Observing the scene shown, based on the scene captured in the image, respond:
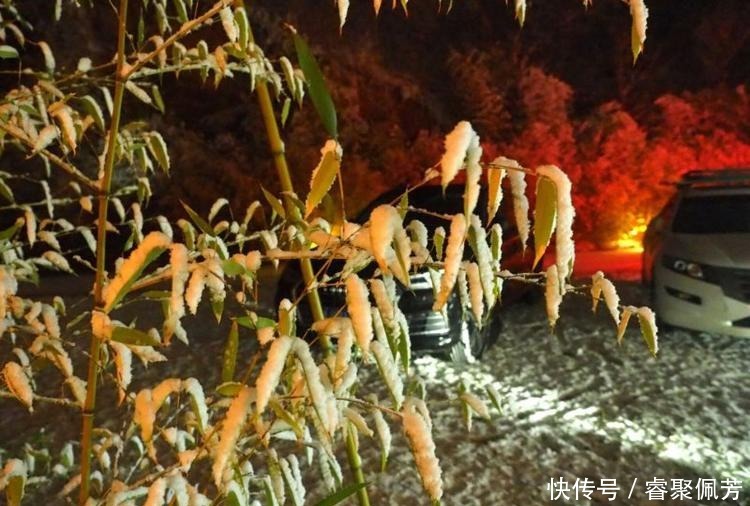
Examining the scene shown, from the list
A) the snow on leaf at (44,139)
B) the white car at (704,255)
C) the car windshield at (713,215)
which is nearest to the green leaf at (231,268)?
the snow on leaf at (44,139)

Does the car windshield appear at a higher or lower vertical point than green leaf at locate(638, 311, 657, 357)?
lower

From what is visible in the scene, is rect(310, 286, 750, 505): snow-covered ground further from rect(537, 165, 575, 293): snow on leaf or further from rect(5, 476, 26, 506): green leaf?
rect(537, 165, 575, 293): snow on leaf

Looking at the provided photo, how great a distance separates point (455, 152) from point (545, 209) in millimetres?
175

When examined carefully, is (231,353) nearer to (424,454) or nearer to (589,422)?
(424,454)

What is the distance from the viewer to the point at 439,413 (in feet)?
14.9

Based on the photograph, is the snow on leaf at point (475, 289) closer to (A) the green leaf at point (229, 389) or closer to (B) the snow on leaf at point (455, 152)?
(B) the snow on leaf at point (455, 152)

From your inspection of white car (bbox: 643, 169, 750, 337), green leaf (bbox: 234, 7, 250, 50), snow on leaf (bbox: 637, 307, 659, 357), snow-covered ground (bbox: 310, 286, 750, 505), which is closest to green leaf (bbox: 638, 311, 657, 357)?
snow on leaf (bbox: 637, 307, 659, 357)

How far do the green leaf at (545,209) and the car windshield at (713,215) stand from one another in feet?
17.6

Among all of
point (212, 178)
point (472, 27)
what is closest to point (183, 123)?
point (212, 178)

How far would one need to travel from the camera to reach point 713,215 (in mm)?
6023

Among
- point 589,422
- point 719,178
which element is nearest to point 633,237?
point 719,178

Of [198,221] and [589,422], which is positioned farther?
[589,422]

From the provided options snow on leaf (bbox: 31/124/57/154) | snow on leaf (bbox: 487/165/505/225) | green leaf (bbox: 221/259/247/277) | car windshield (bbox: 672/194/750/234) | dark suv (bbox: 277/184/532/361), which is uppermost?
snow on leaf (bbox: 31/124/57/154)

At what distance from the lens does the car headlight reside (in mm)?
5496
